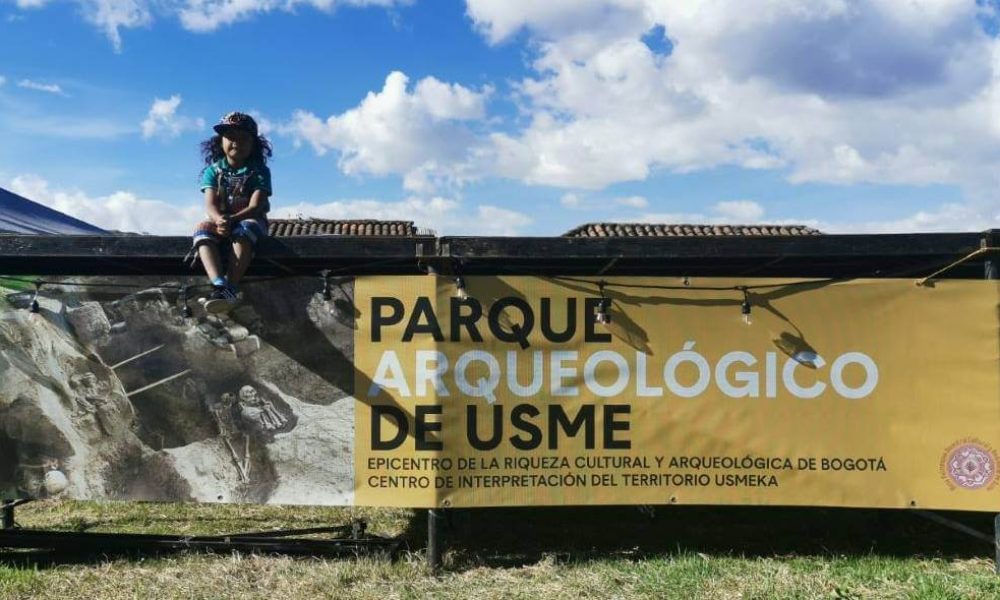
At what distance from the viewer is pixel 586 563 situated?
5801 millimetres

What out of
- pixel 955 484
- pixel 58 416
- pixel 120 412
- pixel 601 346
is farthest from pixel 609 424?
pixel 58 416

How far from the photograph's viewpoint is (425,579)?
549cm

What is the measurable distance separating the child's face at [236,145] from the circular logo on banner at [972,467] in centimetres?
589

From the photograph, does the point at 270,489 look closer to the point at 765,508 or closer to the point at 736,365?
the point at 736,365

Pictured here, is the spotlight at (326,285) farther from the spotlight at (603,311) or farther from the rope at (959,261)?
the rope at (959,261)

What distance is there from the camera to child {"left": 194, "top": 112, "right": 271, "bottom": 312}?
523 centimetres

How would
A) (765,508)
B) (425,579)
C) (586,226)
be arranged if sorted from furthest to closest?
(586,226) → (765,508) → (425,579)

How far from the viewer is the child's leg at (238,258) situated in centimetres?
530

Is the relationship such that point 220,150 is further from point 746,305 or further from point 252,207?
point 746,305

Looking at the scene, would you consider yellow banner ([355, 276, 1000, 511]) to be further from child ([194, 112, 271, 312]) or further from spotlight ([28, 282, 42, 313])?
spotlight ([28, 282, 42, 313])

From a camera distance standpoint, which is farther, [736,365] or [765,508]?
[765,508]

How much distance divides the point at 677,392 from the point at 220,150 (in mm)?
4062

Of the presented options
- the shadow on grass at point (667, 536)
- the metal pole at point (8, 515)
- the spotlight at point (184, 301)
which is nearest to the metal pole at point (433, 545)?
the shadow on grass at point (667, 536)

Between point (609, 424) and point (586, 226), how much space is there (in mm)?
27975
